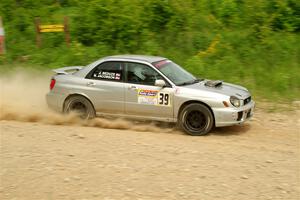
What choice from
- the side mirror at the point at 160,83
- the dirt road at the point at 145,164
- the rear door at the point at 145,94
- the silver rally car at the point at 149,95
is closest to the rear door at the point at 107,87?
the silver rally car at the point at 149,95

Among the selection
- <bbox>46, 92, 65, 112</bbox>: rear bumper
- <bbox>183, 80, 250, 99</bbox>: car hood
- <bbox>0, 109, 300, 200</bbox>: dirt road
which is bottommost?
<bbox>0, 109, 300, 200</bbox>: dirt road

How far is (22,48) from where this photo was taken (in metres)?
18.0

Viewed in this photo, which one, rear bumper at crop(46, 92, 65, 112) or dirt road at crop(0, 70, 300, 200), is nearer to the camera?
dirt road at crop(0, 70, 300, 200)

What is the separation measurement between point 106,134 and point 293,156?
359 cm

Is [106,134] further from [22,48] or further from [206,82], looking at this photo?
[22,48]

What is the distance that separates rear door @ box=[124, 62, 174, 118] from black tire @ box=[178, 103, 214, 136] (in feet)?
1.03

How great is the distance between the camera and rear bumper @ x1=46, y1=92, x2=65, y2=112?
1080cm

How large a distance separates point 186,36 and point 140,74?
7731mm

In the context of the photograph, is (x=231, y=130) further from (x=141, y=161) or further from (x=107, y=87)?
(x=141, y=161)

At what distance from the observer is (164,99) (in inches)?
388

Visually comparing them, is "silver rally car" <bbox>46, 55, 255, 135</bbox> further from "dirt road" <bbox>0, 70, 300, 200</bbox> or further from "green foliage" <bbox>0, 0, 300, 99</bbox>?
"green foliage" <bbox>0, 0, 300, 99</bbox>

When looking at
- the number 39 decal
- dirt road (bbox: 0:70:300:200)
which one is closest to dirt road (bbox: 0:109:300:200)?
dirt road (bbox: 0:70:300:200)

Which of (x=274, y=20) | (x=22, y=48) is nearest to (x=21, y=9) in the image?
(x=22, y=48)

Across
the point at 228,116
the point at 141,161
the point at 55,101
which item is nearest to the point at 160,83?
the point at 228,116
